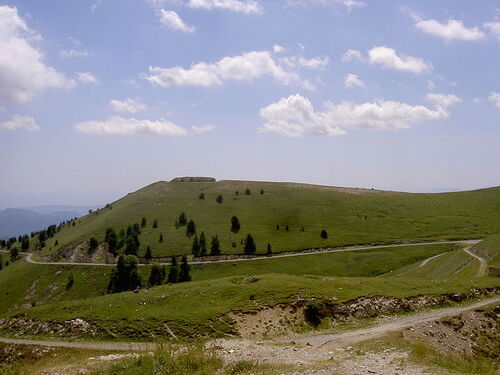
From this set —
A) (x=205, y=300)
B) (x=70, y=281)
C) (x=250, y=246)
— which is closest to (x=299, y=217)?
(x=250, y=246)

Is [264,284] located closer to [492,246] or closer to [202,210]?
[492,246]

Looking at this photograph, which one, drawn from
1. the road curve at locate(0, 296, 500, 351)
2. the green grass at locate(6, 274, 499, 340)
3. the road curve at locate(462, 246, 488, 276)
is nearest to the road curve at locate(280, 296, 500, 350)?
the road curve at locate(0, 296, 500, 351)

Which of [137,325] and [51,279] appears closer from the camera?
[137,325]

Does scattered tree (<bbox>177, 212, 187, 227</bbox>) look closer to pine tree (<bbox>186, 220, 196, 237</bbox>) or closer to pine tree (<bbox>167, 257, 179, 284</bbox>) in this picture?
pine tree (<bbox>186, 220, 196, 237</bbox>)

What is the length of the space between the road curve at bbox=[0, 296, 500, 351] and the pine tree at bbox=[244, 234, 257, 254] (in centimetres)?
8362

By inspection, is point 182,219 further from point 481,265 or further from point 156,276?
point 481,265

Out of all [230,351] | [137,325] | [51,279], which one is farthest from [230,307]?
[51,279]

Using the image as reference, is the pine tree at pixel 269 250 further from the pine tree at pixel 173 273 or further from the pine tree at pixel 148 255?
the pine tree at pixel 148 255

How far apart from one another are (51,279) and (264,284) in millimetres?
92448

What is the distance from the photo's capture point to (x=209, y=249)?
12169cm

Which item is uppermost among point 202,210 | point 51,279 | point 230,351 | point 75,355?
point 202,210

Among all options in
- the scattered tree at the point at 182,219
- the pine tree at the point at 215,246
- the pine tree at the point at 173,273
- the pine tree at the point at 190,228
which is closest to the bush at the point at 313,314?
the pine tree at the point at 173,273

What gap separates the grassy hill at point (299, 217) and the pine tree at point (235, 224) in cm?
229

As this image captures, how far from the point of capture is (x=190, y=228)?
137375 mm
